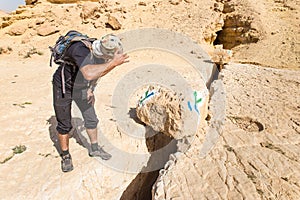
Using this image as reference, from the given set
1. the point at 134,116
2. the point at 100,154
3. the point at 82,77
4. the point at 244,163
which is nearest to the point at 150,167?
the point at 100,154

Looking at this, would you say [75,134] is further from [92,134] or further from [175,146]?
[175,146]

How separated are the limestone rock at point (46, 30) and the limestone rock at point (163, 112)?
9267mm

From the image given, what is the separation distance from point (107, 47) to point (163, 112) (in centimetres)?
111

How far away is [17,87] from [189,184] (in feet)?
14.5

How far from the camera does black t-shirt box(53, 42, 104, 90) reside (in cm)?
184

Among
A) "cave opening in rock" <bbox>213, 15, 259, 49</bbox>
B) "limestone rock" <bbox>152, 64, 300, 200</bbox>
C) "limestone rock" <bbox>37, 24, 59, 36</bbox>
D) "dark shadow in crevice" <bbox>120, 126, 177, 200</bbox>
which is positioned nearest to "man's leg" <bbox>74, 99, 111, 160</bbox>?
"dark shadow in crevice" <bbox>120, 126, 177, 200</bbox>

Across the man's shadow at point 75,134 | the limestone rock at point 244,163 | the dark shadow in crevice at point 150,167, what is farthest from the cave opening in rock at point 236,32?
the man's shadow at point 75,134

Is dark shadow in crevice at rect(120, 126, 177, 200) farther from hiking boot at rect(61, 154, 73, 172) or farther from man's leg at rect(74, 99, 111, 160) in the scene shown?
hiking boot at rect(61, 154, 73, 172)

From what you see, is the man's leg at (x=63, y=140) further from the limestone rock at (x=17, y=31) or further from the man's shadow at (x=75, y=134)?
the limestone rock at (x=17, y=31)

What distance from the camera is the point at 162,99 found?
270cm

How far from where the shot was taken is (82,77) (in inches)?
82.7

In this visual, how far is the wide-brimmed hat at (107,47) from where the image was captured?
1.87 meters

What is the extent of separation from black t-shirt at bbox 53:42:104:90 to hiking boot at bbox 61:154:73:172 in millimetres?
753

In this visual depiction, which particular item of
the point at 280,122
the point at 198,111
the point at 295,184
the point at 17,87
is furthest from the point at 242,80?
the point at 17,87
